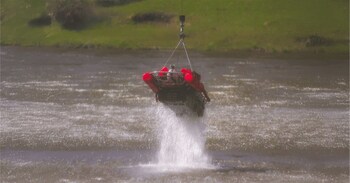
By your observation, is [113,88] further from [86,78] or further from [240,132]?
[240,132]

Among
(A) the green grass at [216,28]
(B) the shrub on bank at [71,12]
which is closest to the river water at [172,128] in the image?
(A) the green grass at [216,28]

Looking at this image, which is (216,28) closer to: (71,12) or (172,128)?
(71,12)

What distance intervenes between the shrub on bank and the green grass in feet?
4.42

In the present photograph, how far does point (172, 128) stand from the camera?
35.2 metres

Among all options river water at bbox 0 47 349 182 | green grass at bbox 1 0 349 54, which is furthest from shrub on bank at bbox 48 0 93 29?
river water at bbox 0 47 349 182

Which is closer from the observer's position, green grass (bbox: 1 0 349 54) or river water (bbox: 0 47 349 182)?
river water (bbox: 0 47 349 182)

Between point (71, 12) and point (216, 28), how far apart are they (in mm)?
23795

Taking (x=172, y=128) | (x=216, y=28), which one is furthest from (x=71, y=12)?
(x=172, y=128)

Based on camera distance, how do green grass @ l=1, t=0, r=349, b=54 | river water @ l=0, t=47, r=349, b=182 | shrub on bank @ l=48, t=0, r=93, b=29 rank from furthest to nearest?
1. shrub on bank @ l=48, t=0, r=93, b=29
2. green grass @ l=1, t=0, r=349, b=54
3. river water @ l=0, t=47, r=349, b=182

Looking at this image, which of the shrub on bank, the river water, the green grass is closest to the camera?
the river water

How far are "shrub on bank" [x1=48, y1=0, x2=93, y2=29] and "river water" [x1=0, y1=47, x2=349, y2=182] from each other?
99.7 feet

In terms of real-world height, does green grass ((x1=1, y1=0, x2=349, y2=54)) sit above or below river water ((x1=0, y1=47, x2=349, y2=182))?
above

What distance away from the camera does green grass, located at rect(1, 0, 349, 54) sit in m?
85.8

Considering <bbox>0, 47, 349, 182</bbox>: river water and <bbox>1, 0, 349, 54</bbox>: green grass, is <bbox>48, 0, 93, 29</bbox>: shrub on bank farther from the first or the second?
<bbox>0, 47, 349, 182</bbox>: river water
